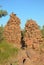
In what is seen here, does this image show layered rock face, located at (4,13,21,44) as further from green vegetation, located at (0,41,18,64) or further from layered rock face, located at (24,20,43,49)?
green vegetation, located at (0,41,18,64)

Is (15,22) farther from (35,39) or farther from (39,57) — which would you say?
(39,57)

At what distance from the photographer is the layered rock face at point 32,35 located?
2227cm

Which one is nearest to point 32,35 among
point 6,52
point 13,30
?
point 13,30

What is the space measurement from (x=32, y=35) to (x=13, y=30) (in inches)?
65.9

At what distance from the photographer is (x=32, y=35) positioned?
22266 millimetres

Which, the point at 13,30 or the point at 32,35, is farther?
the point at 32,35

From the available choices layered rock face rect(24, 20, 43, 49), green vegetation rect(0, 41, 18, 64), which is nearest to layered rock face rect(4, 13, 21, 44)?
layered rock face rect(24, 20, 43, 49)

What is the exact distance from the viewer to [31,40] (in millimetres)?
22266

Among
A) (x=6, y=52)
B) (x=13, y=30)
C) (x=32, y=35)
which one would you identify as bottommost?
(x=6, y=52)

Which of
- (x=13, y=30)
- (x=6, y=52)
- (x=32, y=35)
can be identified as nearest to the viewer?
(x=6, y=52)

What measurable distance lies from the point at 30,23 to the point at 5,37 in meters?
2.68

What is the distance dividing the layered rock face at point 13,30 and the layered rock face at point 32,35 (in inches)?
28.1

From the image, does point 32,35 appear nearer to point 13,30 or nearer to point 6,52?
point 13,30

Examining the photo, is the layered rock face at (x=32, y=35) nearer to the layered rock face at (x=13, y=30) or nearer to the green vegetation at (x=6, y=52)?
the layered rock face at (x=13, y=30)
